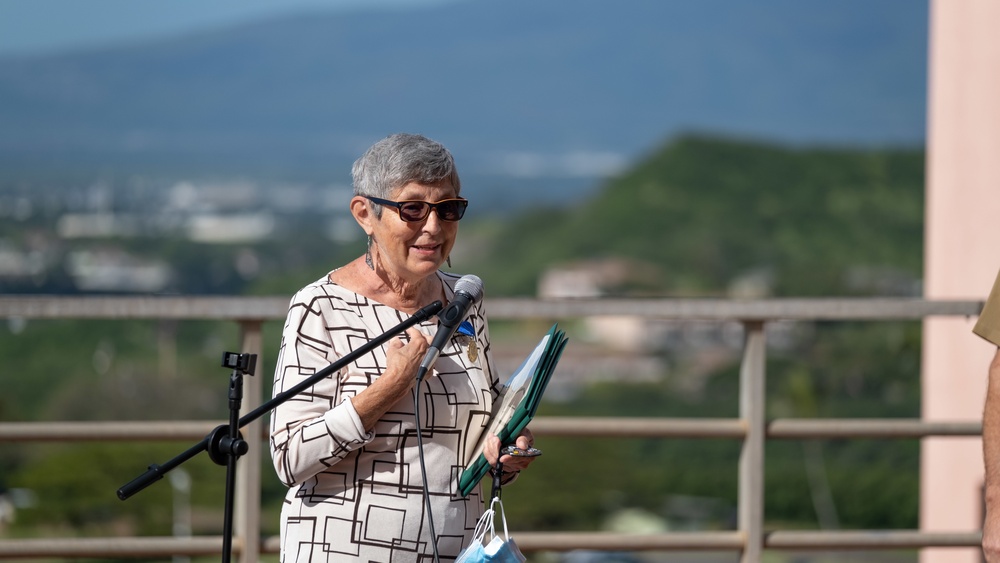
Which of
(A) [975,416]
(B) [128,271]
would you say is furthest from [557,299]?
(B) [128,271]

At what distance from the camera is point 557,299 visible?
10.6ft

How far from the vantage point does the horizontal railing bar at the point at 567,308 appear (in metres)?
3.11

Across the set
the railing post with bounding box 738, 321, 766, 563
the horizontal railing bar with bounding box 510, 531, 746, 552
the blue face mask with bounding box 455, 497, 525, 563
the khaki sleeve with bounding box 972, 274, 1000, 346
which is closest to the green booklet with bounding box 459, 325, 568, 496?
the blue face mask with bounding box 455, 497, 525, 563

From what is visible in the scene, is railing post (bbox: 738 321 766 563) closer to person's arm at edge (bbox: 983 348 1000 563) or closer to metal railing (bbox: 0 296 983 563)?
metal railing (bbox: 0 296 983 563)

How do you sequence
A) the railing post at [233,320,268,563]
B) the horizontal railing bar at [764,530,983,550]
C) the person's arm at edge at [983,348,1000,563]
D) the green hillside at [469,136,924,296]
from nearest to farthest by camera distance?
the person's arm at edge at [983,348,1000,563], the railing post at [233,320,268,563], the horizontal railing bar at [764,530,983,550], the green hillside at [469,136,924,296]

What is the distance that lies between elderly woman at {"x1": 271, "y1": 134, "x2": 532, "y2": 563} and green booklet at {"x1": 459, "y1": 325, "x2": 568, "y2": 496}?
0.09 ft

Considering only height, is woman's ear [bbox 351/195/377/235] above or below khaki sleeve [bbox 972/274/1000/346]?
above

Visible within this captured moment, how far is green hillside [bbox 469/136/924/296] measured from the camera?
9031 centimetres

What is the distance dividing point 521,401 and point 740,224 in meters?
95.9

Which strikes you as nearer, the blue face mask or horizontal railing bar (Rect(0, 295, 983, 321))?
the blue face mask

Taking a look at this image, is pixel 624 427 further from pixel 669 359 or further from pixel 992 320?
pixel 669 359

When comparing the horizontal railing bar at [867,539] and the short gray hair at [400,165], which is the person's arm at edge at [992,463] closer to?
the short gray hair at [400,165]

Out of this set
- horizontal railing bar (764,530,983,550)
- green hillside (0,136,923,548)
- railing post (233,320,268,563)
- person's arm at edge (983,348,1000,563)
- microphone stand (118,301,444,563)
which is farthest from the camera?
green hillside (0,136,923,548)

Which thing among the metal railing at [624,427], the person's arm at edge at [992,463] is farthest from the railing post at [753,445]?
the person's arm at edge at [992,463]
